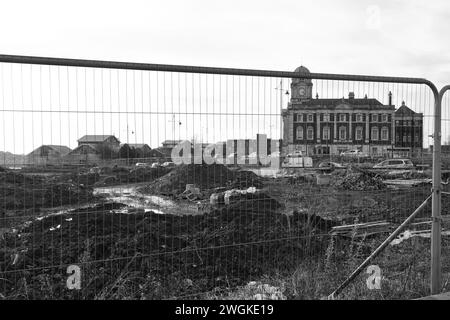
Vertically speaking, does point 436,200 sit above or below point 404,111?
below

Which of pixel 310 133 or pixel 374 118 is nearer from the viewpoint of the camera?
pixel 310 133

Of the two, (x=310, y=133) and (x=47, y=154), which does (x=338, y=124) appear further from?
(x=47, y=154)

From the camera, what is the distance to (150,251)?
881cm

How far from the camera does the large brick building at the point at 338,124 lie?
5.28 metres

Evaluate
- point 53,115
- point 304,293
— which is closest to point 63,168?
point 53,115

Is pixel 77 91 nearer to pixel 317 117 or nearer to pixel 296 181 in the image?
pixel 317 117

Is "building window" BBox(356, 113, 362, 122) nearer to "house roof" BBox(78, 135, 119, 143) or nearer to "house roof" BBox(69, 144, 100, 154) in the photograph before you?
"house roof" BBox(78, 135, 119, 143)

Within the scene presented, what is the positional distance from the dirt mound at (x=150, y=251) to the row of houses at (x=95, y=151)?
2.62 feet

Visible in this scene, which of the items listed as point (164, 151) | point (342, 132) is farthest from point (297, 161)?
point (164, 151)

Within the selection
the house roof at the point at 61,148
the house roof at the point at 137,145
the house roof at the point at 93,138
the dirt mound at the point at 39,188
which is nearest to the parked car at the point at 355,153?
the house roof at the point at 137,145

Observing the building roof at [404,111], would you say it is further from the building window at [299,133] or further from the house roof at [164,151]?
the house roof at [164,151]

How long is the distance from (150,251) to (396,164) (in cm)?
511

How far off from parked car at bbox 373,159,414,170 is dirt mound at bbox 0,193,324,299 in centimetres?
159

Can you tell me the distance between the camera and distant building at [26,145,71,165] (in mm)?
4188
